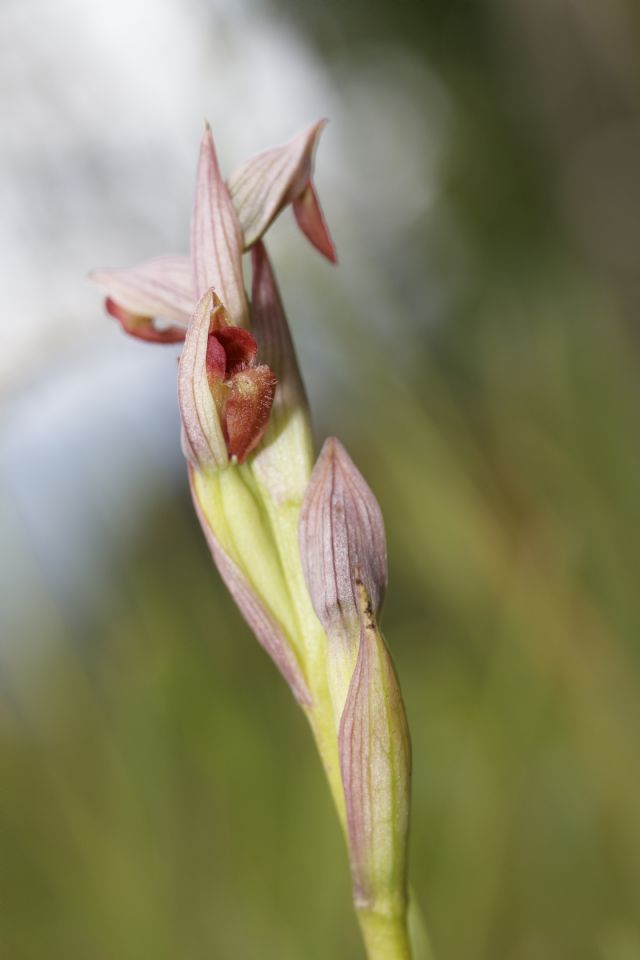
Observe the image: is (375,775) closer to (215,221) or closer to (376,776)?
(376,776)

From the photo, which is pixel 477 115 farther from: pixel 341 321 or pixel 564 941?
pixel 564 941

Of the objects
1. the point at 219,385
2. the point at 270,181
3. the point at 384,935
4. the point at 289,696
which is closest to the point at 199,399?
the point at 219,385

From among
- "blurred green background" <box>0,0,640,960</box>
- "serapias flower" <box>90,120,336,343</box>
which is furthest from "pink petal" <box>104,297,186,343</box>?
"blurred green background" <box>0,0,640,960</box>

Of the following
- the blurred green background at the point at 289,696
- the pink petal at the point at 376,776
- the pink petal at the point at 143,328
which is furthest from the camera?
the blurred green background at the point at 289,696

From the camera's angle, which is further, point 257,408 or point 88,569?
point 88,569

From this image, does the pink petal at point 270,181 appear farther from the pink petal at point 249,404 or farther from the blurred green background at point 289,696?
the blurred green background at point 289,696

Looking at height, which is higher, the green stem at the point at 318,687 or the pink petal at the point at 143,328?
the pink petal at the point at 143,328

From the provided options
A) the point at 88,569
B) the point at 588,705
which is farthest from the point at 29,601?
the point at 588,705

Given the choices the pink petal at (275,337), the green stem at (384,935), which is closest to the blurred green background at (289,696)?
the green stem at (384,935)
